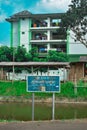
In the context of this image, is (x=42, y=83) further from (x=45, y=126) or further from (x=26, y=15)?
(x=26, y=15)

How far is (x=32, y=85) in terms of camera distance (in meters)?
15.4

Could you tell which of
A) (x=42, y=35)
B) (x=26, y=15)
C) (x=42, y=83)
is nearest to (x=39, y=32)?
(x=42, y=35)

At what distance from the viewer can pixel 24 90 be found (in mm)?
42156

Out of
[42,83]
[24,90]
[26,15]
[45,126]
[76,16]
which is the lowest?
[24,90]

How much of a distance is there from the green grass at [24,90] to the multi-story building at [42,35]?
34.5m

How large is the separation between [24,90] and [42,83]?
88.5 ft

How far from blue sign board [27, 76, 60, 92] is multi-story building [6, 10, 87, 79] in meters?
61.8

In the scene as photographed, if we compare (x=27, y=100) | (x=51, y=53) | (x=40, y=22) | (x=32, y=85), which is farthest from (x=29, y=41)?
(x=32, y=85)

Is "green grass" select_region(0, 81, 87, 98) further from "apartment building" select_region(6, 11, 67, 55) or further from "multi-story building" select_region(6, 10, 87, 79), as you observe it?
"apartment building" select_region(6, 11, 67, 55)

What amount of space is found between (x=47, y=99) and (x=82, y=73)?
43.4 feet

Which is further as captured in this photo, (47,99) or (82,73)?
(82,73)

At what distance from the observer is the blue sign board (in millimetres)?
15328

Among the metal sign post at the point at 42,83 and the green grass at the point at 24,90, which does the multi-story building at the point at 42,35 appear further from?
the metal sign post at the point at 42,83

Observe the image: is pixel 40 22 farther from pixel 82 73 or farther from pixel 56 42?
pixel 82 73
